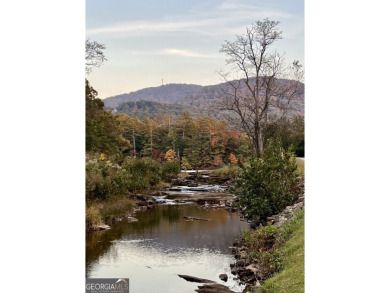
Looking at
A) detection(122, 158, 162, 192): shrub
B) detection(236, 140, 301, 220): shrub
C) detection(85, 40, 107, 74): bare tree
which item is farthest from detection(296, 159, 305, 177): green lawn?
detection(85, 40, 107, 74): bare tree

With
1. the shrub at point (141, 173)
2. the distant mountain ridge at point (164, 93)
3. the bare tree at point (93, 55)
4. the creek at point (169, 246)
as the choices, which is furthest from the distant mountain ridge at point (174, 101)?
the creek at point (169, 246)

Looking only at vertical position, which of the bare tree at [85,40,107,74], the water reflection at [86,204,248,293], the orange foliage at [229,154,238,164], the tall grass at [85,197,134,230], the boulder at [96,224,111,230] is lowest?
the water reflection at [86,204,248,293]

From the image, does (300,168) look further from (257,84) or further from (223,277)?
(223,277)

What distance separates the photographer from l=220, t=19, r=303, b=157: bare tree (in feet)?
21.9

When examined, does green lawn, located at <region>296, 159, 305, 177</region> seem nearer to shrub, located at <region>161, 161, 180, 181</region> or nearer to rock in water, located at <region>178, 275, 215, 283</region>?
shrub, located at <region>161, 161, 180, 181</region>

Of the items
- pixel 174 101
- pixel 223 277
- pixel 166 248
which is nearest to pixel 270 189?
pixel 166 248

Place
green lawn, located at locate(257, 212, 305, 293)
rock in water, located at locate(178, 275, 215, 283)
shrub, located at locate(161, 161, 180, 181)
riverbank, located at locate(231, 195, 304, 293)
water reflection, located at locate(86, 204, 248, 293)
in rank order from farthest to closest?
shrub, located at locate(161, 161, 180, 181) < rock in water, located at locate(178, 275, 215, 283) < water reflection, located at locate(86, 204, 248, 293) < riverbank, located at locate(231, 195, 304, 293) < green lawn, located at locate(257, 212, 305, 293)

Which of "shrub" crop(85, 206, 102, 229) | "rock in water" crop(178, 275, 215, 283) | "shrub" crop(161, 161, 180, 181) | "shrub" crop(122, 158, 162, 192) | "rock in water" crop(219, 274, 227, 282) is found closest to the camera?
"rock in water" crop(178, 275, 215, 283)

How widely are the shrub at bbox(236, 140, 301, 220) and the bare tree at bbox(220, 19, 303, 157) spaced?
1308mm

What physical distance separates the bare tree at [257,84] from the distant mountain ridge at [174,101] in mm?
112
